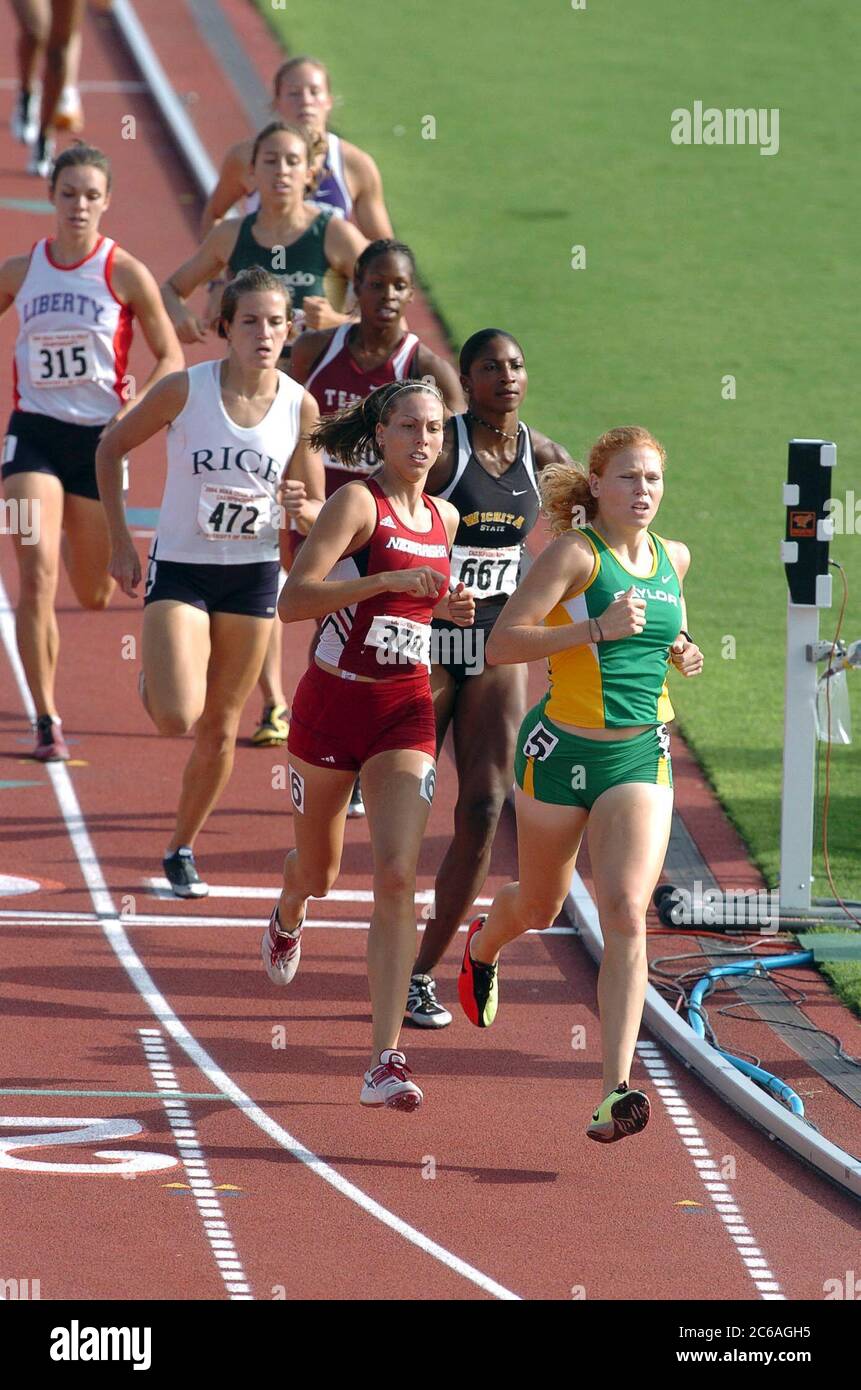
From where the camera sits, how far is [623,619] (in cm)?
788

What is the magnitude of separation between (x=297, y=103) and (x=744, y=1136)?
6.65 m

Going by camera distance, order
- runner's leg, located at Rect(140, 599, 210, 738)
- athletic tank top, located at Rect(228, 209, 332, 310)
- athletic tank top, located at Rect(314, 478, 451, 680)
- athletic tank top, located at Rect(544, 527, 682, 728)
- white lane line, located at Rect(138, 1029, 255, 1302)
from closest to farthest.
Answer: white lane line, located at Rect(138, 1029, 255, 1302) < athletic tank top, located at Rect(544, 527, 682, 728) < athletic tank top, located at Rect(314, 478, 451, 680) < runner's leg, located at Rect(140, 599, 210, 738) < athletic tank top, located at Rect(228, 209, 332, 310)

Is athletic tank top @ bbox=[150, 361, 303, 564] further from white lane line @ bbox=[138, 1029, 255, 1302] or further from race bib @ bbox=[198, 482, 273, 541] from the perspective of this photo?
white lane line @ bbox=[138, 1029, 255, 1302]

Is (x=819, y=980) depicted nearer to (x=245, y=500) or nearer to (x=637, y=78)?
(x=245, y=500)

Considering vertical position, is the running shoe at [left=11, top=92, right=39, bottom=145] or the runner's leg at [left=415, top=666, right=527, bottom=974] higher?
the running shoe at [left=11, top=92, right=39, bottom=145]

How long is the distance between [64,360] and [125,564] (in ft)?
6.28

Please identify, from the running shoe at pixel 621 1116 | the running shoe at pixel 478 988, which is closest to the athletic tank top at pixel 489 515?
the running shoe at pixel 478 988

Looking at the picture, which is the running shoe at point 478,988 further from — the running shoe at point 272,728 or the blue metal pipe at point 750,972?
the running shoe at point 272,728

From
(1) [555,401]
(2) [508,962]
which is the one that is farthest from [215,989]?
(1) [555,401]

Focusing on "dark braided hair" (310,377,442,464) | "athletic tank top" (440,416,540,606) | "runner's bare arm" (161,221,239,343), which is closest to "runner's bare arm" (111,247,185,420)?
"runner's bare arm" (161,221,239,343)

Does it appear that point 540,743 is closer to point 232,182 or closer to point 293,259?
point 293,259

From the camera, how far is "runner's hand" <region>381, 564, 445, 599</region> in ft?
27.1

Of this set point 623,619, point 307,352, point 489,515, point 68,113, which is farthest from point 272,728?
point 68,113

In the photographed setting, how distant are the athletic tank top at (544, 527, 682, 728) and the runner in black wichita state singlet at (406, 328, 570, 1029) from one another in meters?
1.13
